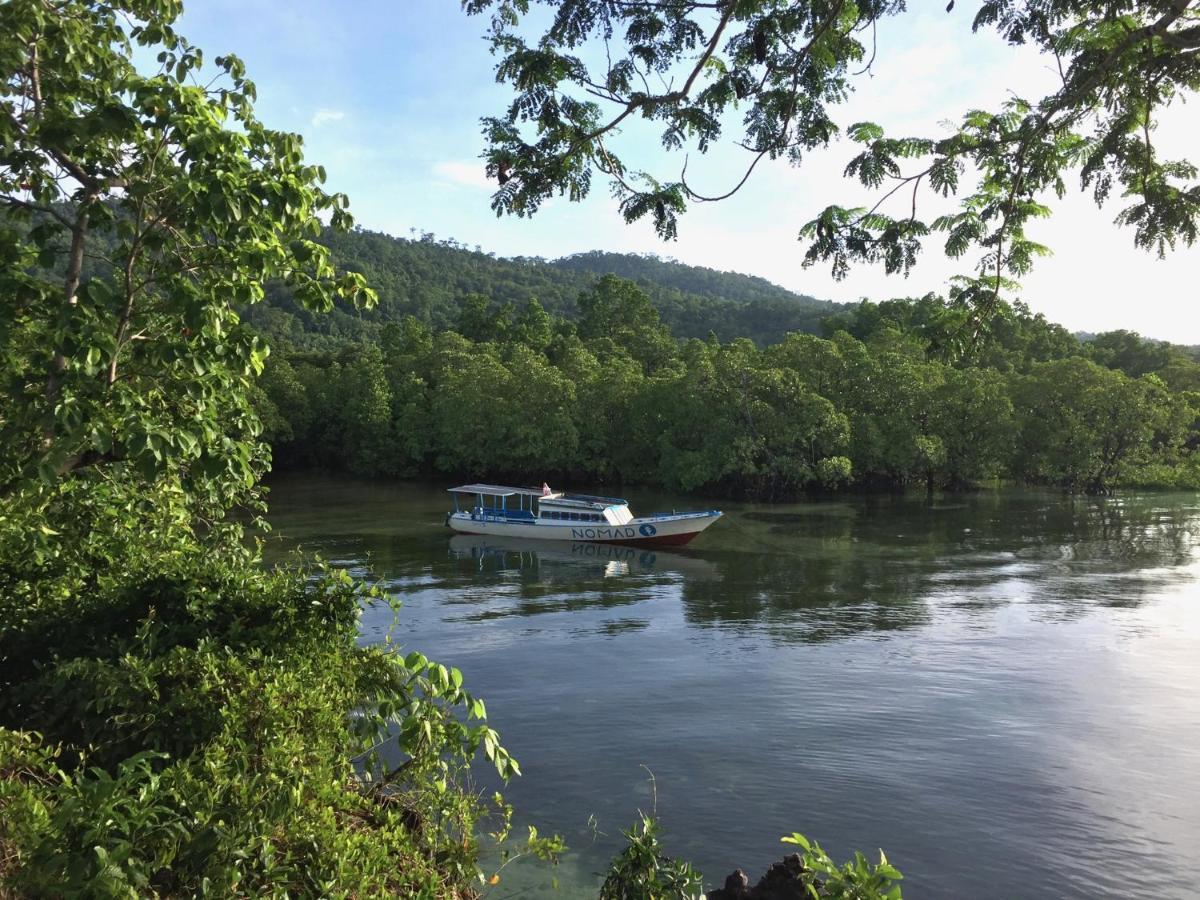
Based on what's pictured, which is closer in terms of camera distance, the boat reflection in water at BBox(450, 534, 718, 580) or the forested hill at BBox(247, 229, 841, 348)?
the boat reflection in water at BBox(450, 534, 718, 580)

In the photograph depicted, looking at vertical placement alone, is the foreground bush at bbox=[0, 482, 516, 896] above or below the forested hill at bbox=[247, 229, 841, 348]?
below

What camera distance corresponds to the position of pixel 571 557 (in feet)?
96.9

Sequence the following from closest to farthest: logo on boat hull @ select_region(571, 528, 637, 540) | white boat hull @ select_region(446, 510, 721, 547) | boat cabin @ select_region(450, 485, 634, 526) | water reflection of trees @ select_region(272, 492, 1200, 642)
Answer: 1. water reflection of trees @ select_region(272, 492, 1200, 642)
2. white boat hull @ select_region(446, 510, 721, 547)
3. logo on boat hull @ select_region(571, 528, 637, 540)
4. boat cabin @ select_region(450, 485, 634, 526)

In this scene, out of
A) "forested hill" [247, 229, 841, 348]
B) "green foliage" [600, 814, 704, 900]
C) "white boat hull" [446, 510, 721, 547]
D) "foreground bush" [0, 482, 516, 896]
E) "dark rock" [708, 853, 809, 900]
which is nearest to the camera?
"foreground bush" [0, 482, 516, 896]

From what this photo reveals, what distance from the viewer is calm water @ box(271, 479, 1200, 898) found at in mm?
9391

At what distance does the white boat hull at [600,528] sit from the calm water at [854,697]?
1.57 metres

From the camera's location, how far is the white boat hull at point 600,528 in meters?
29.9

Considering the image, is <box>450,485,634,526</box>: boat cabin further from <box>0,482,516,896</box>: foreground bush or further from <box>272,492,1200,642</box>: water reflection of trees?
<box>0,482,516,896</box>: foreground bush

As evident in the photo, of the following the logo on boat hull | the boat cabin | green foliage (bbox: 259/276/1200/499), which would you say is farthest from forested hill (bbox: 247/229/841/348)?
the logo on boat hull

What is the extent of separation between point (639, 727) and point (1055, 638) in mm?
10024

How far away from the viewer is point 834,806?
397 inches

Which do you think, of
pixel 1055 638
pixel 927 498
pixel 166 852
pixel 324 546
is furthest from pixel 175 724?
pixel 927 498

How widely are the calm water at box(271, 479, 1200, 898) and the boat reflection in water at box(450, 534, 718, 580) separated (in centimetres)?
19

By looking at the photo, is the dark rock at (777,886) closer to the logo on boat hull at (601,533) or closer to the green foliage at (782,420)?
the logo on boat hull at (601,533)
